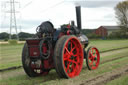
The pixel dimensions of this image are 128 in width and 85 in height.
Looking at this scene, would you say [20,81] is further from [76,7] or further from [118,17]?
[118,17]

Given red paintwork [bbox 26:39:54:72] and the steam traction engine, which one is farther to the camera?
red paintwork [bbox 26:39:54:72]

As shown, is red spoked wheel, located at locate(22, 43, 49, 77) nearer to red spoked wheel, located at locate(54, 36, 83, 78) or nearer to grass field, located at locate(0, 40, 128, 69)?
red spoked wheel, located at locate(54, 36, 83, 78)

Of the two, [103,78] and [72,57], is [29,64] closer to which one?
[72,57]

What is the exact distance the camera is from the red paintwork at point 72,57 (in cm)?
554

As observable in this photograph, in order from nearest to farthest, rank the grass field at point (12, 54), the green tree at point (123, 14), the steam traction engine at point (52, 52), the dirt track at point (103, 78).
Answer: the dirt track at point (103, 78) < the steam traction engine at point (52, 52) < the grass field at point (12, 54) < the green tree at point (123, 14)

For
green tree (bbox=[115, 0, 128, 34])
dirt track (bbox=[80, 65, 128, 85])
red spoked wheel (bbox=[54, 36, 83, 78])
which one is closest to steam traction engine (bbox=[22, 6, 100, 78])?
red spoked wheel (bbox=[54, 36, 83, 78])

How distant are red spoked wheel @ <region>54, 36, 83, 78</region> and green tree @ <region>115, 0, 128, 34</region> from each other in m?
49.0

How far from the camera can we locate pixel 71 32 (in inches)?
249

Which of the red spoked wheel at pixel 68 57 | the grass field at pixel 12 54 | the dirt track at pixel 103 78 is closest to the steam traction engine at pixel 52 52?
the red spoked wheel at pixel 68 57

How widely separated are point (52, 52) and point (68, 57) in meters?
0.51

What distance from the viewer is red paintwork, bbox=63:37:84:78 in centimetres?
554

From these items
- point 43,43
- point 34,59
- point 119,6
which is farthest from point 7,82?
point 119,6

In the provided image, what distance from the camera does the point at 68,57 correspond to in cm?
555

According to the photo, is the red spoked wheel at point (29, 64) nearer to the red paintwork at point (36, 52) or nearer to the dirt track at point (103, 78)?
the red paintwork at point (36, 52)
